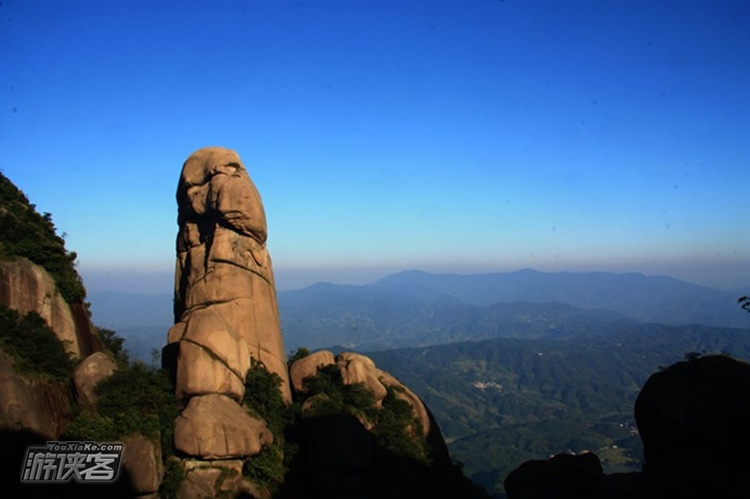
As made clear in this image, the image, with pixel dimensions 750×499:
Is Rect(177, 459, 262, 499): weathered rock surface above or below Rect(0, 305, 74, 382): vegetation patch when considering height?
below

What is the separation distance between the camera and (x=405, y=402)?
30.6m

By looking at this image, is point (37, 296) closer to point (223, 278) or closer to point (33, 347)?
point (33, 347)

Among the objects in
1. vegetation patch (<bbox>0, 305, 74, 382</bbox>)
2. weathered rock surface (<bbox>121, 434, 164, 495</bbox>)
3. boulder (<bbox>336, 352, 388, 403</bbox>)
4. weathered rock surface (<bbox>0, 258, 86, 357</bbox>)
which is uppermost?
weathered rock surface (<bbox>0, 258, 86, 357</bbox>)

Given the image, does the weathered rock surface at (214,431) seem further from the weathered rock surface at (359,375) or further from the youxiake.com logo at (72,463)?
the weathered rock surface at (359,375)

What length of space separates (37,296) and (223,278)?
8.11m

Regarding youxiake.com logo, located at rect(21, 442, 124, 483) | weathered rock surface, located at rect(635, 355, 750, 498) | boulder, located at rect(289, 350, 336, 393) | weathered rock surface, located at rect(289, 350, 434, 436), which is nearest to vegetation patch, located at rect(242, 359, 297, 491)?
boulder, located at rect(289, 350, 336, 393)

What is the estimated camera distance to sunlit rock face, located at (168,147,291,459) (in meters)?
25.0

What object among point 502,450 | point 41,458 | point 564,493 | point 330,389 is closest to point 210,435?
point 41,458

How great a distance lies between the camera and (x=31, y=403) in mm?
20578

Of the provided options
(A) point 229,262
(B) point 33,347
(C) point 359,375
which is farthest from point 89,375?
(C) point 359,375

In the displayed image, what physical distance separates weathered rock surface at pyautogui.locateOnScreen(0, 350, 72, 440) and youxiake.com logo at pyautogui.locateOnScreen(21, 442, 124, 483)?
41.1 inches

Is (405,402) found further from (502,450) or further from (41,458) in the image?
(502,450)

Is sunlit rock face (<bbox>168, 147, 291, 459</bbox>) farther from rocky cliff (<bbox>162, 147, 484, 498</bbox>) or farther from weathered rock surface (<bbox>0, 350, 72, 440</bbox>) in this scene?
weathered rock surface (<bbox>0, 350, 72, 440</bbox>)

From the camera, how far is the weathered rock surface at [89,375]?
2231 cm
